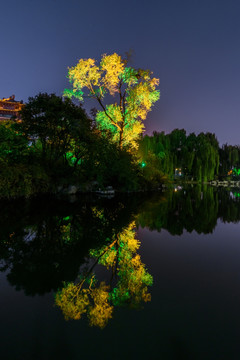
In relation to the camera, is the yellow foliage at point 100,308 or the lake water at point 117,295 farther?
the yellow foliage at point 100,308

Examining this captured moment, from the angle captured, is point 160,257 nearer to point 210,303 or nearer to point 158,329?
point 210,303

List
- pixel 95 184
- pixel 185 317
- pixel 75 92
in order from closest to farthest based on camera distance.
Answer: pixel 185 317
pixel 95 184
pixel 75 92

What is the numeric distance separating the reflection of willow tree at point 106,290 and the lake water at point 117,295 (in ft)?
0.04

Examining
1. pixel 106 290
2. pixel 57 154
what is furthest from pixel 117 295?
pixel 57 154

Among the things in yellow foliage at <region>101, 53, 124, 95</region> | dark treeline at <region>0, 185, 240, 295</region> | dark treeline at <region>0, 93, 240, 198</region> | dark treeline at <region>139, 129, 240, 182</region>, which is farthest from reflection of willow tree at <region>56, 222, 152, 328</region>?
dark treeline at <region>139, 129, 240, 182</region>

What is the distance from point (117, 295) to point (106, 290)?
0.16m

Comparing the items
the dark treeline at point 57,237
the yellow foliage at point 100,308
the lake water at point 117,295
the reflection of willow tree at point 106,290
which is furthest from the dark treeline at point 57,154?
the yellow foliage at point 100,308

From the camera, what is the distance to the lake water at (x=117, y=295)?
1.70m

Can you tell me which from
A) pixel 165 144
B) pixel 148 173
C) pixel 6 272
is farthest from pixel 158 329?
pixel 165 144

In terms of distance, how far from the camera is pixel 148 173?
16.9 m

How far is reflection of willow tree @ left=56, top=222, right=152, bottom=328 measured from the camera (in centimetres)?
211

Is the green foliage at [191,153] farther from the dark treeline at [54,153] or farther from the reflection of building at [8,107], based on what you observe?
the reflection of building at [8,107]

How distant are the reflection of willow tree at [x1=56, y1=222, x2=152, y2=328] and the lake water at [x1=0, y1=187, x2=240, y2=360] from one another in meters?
0.01

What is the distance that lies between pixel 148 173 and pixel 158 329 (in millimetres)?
15271
